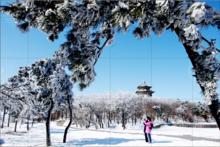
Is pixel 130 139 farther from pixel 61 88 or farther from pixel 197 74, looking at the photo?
pixel 197 74

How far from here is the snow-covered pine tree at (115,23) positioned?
5179mm

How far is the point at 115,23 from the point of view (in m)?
5.60

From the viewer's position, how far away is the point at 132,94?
2393 inches

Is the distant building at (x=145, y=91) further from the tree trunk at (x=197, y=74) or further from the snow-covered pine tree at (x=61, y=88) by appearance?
the tree trunk at (x=197, y=74)

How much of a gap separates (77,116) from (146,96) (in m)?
10.8

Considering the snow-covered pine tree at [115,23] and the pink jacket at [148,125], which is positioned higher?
the snow-covered pine tree at [115,23]

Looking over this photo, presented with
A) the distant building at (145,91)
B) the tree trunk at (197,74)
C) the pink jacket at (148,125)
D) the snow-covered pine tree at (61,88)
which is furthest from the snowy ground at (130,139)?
the distant building at (145,91)

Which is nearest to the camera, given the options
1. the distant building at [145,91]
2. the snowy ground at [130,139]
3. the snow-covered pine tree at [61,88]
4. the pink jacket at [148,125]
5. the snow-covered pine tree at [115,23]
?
the snow-covered pine tree at [115,23]

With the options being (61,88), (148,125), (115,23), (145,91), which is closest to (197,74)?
(115,23)

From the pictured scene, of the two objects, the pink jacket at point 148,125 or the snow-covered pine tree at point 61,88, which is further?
the snow-covered pine tree at point 61,88

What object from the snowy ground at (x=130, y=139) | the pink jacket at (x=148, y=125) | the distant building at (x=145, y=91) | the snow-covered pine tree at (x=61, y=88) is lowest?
the snowy ground at (x=130, y=139)

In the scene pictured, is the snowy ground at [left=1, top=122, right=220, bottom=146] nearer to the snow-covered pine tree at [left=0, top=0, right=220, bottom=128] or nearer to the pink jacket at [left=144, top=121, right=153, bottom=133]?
the pink jacket at [left=144, top=121, right=153, bottom=133]

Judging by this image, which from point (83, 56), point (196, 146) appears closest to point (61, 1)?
point (83, 56)

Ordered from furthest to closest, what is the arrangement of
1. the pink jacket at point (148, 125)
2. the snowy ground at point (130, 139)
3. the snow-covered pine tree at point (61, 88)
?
the snow-covered pine tree at point (61, 88)
the snowy ground at point (130, 139)
the pink jacket at point (148, 125)
